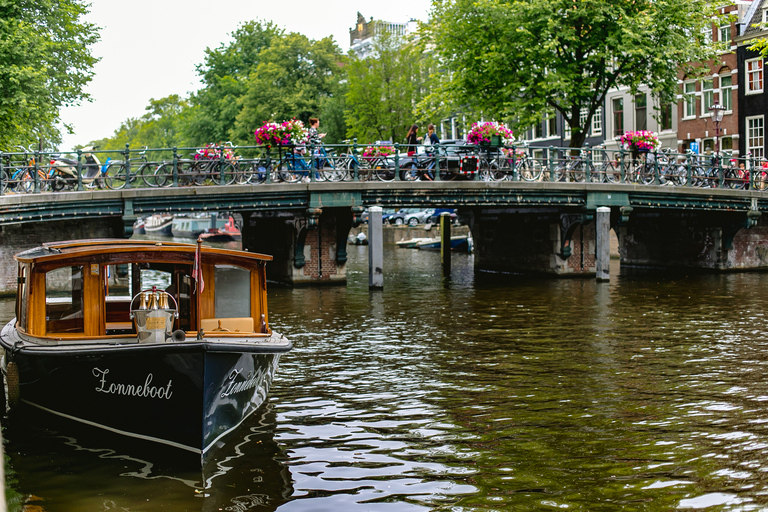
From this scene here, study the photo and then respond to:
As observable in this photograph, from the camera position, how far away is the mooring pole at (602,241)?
2673 cm

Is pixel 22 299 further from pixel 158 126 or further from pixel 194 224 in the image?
pixel 158 126

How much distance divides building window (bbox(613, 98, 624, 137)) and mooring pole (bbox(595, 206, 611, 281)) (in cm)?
2082

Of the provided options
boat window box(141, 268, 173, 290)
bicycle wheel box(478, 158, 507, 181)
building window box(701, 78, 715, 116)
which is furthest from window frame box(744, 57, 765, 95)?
boat window box(141, 268, 173, 290)

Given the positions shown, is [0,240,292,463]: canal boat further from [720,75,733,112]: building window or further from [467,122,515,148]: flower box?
[720,75,733,112]: building window

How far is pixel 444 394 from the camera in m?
11.6

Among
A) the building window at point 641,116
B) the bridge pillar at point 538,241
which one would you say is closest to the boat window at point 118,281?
the bridge pillar at point 538,241

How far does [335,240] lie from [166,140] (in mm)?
62888

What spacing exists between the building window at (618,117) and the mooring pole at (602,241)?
20.8 metres

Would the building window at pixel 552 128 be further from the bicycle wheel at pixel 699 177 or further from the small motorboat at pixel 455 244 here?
the bicycle wheel at pixel 699 177

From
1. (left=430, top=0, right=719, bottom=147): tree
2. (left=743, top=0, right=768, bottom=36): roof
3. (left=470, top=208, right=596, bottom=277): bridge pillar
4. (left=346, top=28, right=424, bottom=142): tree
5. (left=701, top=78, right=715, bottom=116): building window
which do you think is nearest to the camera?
(left=470, top=208, right=596, bottom=277): bridge pillar

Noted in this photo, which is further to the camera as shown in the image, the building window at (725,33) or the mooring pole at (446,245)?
the building window at (725,33)

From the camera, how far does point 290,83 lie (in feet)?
181

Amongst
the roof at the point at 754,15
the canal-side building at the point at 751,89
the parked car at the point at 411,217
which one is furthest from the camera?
the parked car at the point at 411,217

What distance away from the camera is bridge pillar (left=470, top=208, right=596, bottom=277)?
94.2 feet
